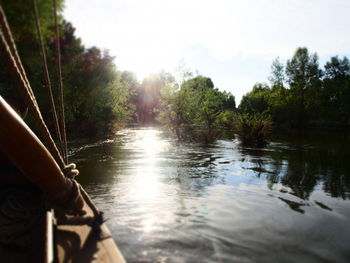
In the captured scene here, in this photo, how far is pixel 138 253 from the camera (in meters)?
3.20

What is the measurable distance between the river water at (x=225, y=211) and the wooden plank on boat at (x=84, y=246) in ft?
2.81

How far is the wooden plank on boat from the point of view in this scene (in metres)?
1.99

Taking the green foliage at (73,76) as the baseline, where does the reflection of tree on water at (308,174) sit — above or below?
below

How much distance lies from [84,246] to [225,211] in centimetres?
320

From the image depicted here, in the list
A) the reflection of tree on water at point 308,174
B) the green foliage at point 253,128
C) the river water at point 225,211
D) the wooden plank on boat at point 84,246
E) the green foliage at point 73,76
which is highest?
the green foliage at point 73,76

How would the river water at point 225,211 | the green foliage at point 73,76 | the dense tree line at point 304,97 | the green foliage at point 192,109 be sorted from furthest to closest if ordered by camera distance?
1. the dense tree line at point 304,97
2. the green foliage at point 192,109
3. the green foliage at point 73,76
4. the river water at point 225,211

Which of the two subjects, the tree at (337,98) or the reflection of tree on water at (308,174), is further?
the tree at (337,98)

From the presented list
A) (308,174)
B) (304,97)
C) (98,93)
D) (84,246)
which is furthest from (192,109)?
(304,97)

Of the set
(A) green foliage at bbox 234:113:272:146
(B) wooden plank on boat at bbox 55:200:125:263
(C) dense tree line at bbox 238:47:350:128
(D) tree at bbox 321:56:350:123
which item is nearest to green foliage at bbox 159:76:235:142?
(A) green foliage at bbox 234:113:272:146

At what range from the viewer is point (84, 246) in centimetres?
216

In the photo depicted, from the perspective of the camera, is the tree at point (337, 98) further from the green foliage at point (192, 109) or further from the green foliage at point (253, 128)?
the green foliage at point (253, 128)

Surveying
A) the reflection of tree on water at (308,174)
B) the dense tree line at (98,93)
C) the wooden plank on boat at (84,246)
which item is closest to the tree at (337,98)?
the dense tree line at (98,93)

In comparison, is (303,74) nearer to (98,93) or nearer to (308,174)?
(98,93)

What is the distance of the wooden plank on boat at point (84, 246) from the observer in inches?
78.2
